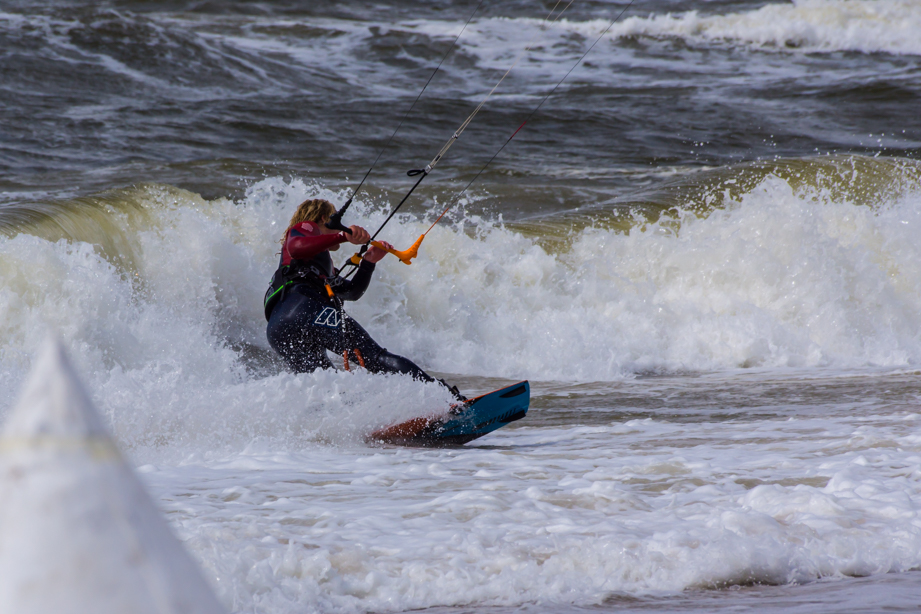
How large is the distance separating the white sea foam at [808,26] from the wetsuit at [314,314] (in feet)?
64.3

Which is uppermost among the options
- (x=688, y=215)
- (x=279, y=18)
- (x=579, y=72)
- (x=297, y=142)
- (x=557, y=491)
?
(x=279, y=18)

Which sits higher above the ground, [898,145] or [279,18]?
[279,18]

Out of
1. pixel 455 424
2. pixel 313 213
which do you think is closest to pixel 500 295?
pixel 313 213

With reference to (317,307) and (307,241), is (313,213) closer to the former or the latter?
(307,241)

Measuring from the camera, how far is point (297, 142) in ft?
48.5

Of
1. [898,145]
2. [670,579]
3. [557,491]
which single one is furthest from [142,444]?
[898,145]

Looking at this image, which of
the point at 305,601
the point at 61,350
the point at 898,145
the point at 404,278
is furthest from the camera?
the point at 898,145

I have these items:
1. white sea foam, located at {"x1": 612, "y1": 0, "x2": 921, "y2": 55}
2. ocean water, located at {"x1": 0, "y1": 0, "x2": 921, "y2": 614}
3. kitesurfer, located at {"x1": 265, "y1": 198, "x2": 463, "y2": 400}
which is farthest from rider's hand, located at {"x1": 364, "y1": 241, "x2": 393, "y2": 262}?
white sea foam, located at {"x1": 612, "y1": 0, "x2": 921, "y2": 55}

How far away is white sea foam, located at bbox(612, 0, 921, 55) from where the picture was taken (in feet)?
78.2

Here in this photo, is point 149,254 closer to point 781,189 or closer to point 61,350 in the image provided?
point 781,189

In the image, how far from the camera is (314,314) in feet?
18.3

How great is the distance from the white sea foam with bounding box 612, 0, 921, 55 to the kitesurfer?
19.6m

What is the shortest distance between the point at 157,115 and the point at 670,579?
558 inches

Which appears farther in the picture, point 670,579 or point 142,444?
point 142,444
